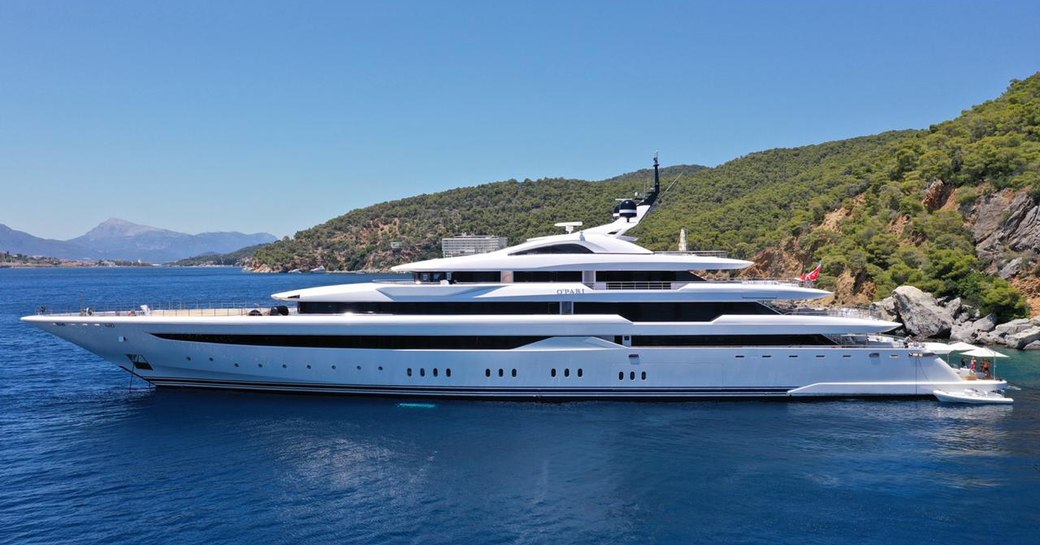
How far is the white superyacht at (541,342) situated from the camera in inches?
773

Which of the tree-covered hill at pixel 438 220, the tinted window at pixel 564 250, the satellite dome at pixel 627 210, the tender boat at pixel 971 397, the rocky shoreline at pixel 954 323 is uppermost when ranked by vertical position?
the tree-covered hill at pixel 438 220

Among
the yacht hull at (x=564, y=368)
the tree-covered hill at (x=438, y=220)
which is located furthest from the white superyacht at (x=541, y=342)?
the tree-covered hill at (x=438, y=220)

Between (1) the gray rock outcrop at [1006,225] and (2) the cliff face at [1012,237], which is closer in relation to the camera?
(2) the cliff face at [1012,237]

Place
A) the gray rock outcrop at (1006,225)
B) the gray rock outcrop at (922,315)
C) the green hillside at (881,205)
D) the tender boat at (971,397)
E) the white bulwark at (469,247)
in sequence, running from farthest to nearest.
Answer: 1. the green hillside at (881,205)
2. the gray rock outcrop at (1006,225)
3. the gray rock outcrop at (922,315)
4. the white bulwark at (469,247)
5. the tender boat at (971,397)

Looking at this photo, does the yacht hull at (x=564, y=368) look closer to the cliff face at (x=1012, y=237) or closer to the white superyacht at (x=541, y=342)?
the white superyacht at (x=541, y=342)


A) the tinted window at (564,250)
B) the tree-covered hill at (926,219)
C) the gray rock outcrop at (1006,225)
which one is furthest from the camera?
the tree-covered hill at (926,219)

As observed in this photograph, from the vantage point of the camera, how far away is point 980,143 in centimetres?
4341

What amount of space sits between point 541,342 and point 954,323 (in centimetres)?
2701

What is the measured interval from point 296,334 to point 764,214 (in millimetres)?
61665

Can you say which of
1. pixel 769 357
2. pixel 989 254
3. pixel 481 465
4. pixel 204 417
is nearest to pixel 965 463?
pixel 769 357

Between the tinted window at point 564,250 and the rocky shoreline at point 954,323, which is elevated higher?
the tinted window at point 564,250

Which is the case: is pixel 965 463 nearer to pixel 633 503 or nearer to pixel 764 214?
pixel 633 503

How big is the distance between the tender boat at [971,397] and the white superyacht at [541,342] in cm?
22

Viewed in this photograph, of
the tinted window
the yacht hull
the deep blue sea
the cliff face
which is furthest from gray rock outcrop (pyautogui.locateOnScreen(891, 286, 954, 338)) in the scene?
the tinted window
